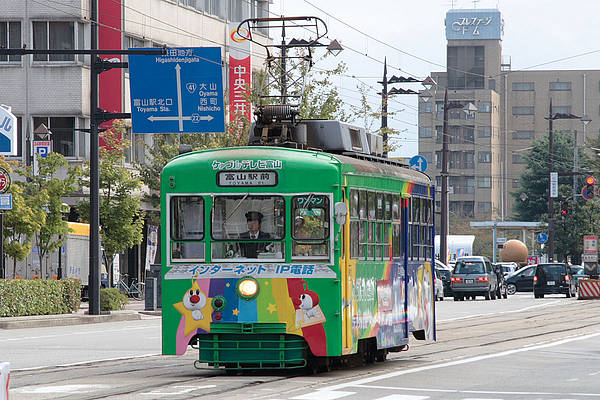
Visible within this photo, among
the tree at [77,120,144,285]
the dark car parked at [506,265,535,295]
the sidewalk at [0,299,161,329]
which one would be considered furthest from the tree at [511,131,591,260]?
the sidewalk at [0,299,161,329]

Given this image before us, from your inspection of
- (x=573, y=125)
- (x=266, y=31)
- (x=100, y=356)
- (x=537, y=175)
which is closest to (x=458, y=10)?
(x=573, y=125)

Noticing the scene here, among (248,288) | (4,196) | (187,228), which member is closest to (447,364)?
(248,288)

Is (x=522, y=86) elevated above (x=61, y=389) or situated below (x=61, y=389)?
above

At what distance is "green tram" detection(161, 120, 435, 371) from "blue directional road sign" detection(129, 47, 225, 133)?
15.4 metres

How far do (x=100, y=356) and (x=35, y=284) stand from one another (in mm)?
12331

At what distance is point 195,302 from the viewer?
15359 mm

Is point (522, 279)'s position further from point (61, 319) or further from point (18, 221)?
point (61, 319)

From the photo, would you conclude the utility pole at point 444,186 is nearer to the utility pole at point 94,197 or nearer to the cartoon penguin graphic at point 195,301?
the utility pole at point 94,197

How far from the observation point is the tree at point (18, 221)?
116 ft

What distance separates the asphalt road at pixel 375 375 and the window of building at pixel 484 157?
352 feet

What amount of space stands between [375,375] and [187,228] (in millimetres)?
2813

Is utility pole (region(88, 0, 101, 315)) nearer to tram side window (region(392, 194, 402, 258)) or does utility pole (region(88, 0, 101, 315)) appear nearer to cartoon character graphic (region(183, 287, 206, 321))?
tram side window (region(392, 194, 402, 258))

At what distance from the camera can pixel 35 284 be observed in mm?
32281

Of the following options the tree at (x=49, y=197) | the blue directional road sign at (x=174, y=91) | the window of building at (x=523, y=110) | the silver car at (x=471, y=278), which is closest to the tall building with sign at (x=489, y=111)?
the window of building at (x=523, y=110)
